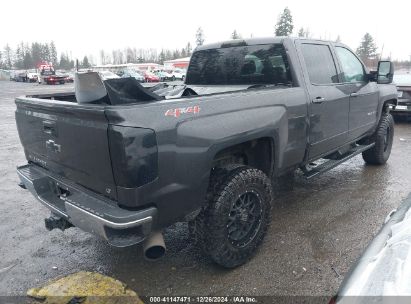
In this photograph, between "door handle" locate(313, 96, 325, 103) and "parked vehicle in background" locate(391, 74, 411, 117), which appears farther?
"parked vehicle in background" locate(391, 74, 411, 117)

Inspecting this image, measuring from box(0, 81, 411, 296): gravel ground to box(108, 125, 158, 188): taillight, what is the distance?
1.08 m

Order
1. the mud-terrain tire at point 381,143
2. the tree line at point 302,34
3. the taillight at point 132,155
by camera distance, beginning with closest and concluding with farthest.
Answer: the taillight at point 132,155 < the mud-terrain tire at point 381,143 < the tree line at point 302,34

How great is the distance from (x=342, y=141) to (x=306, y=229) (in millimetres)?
1411

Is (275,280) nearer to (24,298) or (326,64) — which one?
(24,298)

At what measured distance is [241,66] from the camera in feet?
13.9

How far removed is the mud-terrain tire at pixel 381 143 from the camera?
226 inches

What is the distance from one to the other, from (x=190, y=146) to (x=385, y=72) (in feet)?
12.5

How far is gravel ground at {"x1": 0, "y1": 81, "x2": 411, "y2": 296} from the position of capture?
9.58 ft

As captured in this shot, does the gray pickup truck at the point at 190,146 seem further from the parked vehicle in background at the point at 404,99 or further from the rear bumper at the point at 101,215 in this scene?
the parked vehicle in background at the point at 404,99

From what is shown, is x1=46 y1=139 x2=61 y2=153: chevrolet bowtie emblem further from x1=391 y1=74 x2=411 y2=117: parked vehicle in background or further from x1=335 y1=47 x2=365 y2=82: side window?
x1=391 y1=74 x2=411 y2=117: parked vehicle in background

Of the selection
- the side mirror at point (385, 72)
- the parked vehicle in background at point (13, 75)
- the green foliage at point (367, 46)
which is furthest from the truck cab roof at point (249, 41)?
the green foliage at point (367, 46)

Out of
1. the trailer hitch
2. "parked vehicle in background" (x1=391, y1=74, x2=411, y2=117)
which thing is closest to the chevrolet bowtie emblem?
the trailer hitch

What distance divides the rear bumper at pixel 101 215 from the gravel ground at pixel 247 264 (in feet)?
2.33

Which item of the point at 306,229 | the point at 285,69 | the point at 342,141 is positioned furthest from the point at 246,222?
the point at 342,141
